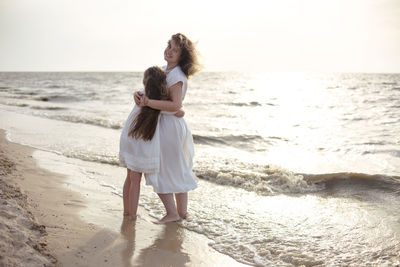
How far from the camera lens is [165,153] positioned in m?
4.04

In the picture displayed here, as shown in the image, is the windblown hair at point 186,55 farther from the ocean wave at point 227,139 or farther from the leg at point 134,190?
the ocean wave at point 227,139

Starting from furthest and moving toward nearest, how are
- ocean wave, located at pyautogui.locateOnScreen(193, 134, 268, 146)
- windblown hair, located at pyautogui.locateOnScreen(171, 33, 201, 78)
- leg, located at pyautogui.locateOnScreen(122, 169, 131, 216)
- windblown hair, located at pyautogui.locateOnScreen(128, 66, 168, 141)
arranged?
ocean wave, located at pyautogui.locateOnScreen(193, 134, 268, 146) < leg, located at pyautogui.locateOnScreen(122, 169, 131, 216) < windblown hair, located at pyautogui.locateOnScreen(171, 33, 201, 78) < windblown hair, located at pyautogui.locateOnScreen(128, 66, 168, 141)

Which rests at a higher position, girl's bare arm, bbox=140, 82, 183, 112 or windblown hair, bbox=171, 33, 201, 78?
windblown hair, bbox=171, 33, 201, 78

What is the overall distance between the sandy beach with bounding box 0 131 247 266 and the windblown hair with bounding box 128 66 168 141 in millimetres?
999

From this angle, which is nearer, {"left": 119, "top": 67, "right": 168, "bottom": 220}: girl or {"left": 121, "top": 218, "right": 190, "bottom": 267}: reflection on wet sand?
{"left": 121, "top": 218, "right": 190, "bottom": 267}: reflection on wet sand

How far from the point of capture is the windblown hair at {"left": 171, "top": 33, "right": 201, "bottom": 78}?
3906 mm

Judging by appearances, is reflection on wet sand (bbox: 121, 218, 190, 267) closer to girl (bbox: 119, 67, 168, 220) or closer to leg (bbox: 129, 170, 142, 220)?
leg (bbox: 129, 170, 142, 220)

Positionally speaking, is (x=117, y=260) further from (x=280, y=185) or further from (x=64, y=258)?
(x=280, y=185)

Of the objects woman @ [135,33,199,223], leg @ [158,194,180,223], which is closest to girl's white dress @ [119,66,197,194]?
woman @ [135,33,199,223]

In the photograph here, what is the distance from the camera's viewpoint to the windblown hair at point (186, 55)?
3906 mm

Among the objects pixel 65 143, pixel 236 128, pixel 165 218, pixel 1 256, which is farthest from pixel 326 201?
pixel 236 128

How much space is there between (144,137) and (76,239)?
1.18 meters

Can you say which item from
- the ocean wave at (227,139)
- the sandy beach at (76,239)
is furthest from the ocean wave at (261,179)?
the ocean wave at (227,139)

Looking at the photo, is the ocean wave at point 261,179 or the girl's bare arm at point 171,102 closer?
the girl's bare arm at point 171,102
